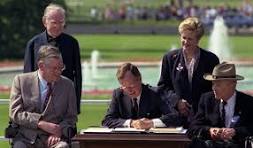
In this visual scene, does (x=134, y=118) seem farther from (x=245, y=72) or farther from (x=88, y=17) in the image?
(x=88, y=17)

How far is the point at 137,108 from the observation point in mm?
8547

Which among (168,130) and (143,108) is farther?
(143,108)

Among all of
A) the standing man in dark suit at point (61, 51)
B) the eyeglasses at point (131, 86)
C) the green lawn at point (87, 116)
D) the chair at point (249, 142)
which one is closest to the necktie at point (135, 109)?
the eyeglasses at point (131, 86)

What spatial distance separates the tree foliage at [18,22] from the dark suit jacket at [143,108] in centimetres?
2888

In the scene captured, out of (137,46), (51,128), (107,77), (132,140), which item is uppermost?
(132,140)

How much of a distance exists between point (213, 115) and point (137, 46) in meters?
37.0

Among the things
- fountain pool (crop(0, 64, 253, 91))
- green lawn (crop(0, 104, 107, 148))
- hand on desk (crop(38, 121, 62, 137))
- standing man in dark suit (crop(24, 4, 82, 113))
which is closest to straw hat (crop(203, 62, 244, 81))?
hand on desk (crop(38, 121, 62, 137))

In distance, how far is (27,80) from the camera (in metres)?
8.47

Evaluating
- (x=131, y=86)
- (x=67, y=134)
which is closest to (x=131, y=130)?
(x=131, y=86)

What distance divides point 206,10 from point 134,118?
2543 inches

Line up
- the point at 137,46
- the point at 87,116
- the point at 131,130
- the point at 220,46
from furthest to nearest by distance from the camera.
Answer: the point at 137,46 → the point at 220,46 → the point at 87,116 → the point at 131,130

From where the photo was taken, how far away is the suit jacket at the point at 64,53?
9.65 m

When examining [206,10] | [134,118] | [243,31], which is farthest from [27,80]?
[206,10]

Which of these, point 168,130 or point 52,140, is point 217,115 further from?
point 52,140
